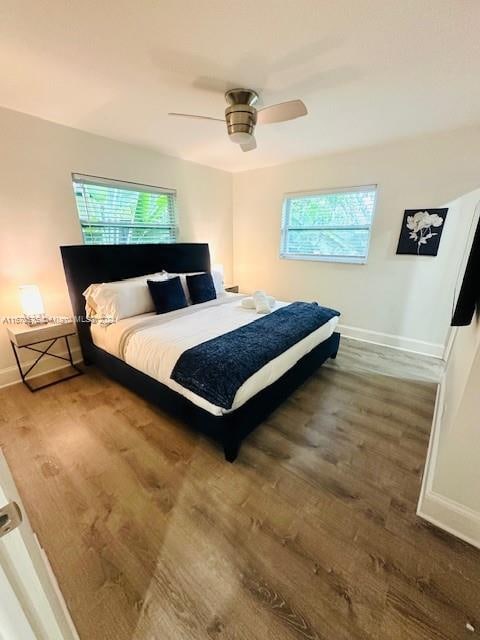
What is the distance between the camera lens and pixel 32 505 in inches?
59.2

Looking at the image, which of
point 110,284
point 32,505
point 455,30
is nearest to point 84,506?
point 32,505

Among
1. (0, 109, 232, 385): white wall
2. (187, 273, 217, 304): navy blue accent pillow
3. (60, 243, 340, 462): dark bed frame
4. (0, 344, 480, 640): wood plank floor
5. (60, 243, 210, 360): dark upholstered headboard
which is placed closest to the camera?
(0, 344, 480, 640): wood plank floor

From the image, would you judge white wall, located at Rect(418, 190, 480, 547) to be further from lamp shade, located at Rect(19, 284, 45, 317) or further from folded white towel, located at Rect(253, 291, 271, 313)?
lamp shade, located at Rect(19, 284, 45, 317)

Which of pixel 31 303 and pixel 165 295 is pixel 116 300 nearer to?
pixel 165 295

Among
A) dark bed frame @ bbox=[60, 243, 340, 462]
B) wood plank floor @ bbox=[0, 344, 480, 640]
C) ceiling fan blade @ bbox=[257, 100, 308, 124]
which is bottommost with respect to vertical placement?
wood plank floor @ bbox=[0, 344, 480, 640]

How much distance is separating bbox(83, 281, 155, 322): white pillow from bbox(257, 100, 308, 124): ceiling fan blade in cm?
192

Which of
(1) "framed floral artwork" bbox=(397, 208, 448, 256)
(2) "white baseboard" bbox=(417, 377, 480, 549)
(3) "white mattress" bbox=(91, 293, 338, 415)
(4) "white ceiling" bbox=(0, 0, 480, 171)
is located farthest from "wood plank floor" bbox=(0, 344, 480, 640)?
(4) "white ceiling" bbox=(0, 0, 480, 171)

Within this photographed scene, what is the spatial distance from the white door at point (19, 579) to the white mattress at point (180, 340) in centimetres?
111

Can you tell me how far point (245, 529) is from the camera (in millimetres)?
1396

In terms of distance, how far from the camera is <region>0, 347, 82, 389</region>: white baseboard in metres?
2.64

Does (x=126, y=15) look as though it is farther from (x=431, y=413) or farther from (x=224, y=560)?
(x=431, y=413)

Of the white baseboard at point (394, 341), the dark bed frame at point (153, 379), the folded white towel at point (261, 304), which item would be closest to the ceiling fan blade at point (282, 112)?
the folded white towel at point (261, 304)

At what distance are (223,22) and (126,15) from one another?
0.49 metres

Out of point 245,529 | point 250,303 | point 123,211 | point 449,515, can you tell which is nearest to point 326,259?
point 250,303
